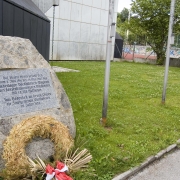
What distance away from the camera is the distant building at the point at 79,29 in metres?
23.4

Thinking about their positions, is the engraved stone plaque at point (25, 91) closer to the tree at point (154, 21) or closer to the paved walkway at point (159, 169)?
the paved walkway at point (159, 169)

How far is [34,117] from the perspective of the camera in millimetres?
3998

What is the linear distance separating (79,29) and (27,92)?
21274mm

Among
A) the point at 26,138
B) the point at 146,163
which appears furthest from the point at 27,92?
the point at 146,163

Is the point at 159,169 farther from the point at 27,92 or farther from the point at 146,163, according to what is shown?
the point at 27,92

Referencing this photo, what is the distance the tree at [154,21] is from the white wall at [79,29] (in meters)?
3.13

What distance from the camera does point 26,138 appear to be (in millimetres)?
3646

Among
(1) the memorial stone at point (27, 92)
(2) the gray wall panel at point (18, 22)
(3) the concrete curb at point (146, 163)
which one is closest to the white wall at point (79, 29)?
(2) the gray wall panel at point (18, 22)

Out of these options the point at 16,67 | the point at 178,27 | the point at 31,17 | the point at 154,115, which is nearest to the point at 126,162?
the point at 16,67

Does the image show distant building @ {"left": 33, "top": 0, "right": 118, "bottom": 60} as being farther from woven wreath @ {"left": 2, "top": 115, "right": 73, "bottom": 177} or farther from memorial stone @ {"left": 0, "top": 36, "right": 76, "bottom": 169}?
woven wreath @ {"left": 2, "top": 115, "right": 73, "bottom": 177}

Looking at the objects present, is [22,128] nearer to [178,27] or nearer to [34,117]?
[34,117]

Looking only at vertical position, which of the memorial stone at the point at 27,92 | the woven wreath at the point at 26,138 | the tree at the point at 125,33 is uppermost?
the tree at the point at 125,33

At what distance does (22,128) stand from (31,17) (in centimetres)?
646

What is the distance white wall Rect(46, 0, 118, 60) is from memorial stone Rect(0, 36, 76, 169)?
18.6 metres
